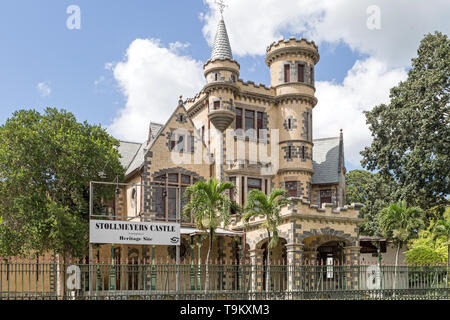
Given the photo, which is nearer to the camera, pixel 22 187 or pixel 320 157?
pixel 22 187

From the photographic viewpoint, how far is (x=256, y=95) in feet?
128

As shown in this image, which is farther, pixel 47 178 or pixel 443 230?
pixel 443 230

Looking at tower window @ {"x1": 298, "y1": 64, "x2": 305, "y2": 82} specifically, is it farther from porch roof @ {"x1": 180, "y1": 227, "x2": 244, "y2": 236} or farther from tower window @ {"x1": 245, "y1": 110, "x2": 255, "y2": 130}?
porch roof @ {"x1": 180, "y1": 227, "x2": 244, "y2": 236}

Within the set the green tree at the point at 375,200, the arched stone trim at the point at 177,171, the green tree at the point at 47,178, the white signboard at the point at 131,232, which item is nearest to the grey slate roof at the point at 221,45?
A: the arched stone trim at the point at 177,171

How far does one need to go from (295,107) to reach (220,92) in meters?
5.77

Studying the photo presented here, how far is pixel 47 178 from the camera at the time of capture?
28469 millimetres

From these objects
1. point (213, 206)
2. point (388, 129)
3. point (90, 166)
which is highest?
point (388, 129)

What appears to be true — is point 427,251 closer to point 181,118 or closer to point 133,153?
point 181,118

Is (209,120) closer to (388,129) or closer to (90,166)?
(90,166)

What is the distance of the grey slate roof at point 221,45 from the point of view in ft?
127

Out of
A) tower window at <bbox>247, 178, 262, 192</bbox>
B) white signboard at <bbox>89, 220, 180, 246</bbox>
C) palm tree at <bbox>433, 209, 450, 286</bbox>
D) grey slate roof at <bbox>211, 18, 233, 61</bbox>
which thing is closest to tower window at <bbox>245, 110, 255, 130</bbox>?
tower window at <bbox>247, 178, 262, 192</bbox>

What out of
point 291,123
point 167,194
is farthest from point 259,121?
point 167,194

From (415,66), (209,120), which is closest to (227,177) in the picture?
(209,120)
